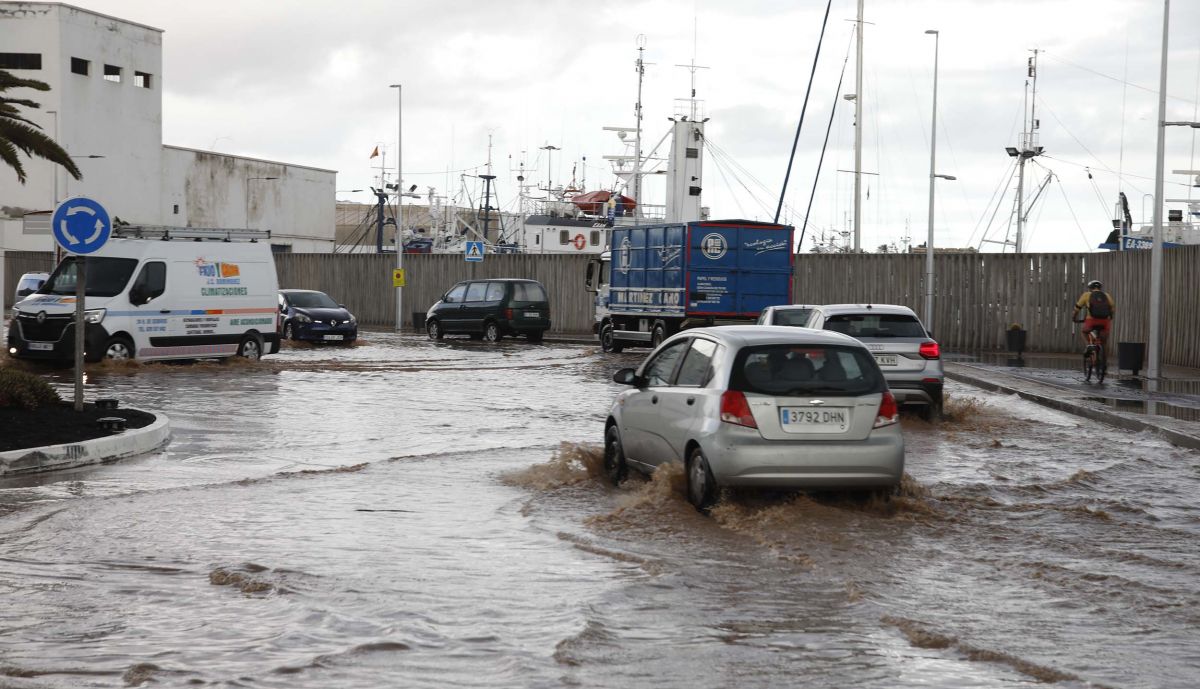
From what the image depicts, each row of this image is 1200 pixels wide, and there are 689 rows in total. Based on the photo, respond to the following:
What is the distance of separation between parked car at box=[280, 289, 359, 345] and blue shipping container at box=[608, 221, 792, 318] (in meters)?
8.63

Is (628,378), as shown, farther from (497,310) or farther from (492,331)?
(492,331)

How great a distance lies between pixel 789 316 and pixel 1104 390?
553cm

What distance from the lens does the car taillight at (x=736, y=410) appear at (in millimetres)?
10164

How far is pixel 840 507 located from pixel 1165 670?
445 cm

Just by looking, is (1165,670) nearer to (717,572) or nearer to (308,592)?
(717,572)

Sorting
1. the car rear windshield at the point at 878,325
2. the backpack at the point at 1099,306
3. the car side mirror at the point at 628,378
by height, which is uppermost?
the backpack at the point at 1099,306

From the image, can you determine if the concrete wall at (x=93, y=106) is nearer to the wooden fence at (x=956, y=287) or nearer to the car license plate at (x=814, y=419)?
the wooden fence at (x=956, y=287)

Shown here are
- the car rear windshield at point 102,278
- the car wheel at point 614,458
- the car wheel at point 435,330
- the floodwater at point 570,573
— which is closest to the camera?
the floodwater at point 570,573

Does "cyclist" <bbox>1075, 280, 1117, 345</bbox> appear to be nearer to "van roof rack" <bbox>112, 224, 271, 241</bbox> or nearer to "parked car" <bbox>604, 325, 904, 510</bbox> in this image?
"van roof rack" <bbox>112, 224, 271, 241</bbox>

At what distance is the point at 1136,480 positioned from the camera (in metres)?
12.9

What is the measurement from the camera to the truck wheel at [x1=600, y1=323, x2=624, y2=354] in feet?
114

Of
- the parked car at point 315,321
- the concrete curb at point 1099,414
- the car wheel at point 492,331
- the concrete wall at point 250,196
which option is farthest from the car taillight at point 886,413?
the concrete wall at point 250,196

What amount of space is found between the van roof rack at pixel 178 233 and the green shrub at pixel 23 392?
32.1 ft

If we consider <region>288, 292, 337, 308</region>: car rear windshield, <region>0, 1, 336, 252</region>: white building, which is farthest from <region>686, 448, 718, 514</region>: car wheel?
<region>0, 1, 336, 252</region>: white building
